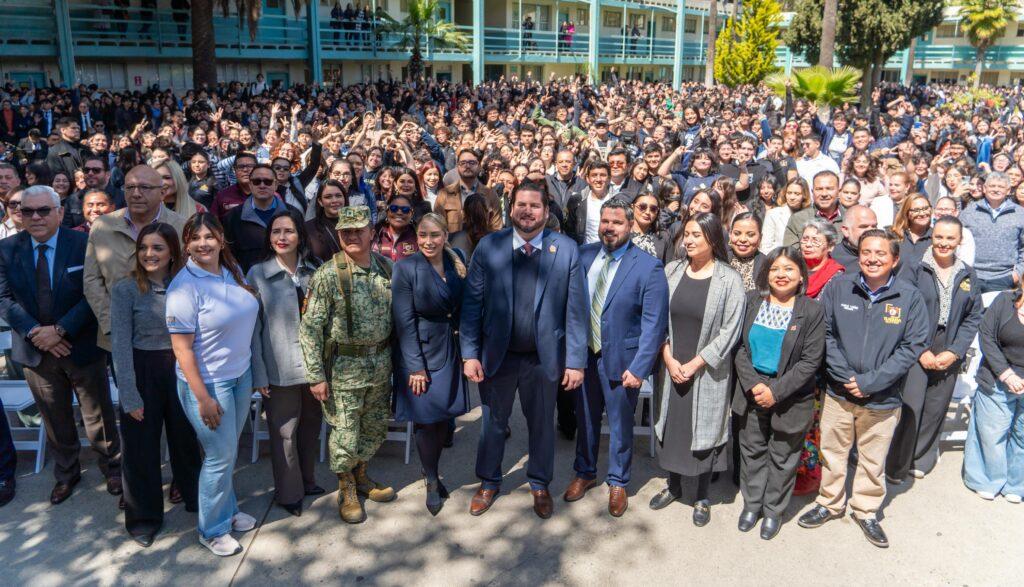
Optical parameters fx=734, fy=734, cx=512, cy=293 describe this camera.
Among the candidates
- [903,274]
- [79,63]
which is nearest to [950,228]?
[903,274]

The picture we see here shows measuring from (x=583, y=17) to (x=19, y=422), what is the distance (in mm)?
43450

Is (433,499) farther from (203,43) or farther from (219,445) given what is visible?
(203,43)

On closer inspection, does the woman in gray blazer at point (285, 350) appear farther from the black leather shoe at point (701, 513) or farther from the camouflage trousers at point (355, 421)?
the black leather shoe at point (701, 513)

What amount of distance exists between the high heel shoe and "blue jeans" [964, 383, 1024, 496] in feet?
11.3

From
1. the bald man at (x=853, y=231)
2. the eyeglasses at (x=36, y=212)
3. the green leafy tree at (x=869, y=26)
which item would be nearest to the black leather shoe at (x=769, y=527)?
the bald man at (x=853, y=231)

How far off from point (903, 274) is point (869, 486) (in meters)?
1.32

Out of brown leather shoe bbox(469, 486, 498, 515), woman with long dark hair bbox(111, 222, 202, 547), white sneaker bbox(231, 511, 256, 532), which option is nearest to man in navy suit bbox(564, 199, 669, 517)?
brown leather shoe bbox(469, 486, 498, 515)

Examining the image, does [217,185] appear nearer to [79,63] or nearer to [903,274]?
[903,274]

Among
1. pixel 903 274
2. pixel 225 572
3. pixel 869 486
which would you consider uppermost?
pixel 903 274

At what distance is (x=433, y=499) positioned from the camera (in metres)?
4.50

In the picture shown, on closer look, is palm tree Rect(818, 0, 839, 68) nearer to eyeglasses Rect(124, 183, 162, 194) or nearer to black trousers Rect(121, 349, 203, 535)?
eyeglasses Rect(124, 183, 162, 194)

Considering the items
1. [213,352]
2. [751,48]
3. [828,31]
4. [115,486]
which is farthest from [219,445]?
[751,48]

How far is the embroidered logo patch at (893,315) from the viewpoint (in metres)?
4.10

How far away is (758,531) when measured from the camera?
432 cm
